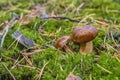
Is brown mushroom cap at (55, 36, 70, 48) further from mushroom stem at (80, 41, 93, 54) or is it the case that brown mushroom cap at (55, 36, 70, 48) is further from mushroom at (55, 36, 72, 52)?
mushroom stem at (80, 41, 93, 54)

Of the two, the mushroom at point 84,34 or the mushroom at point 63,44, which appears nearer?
the mushroom at point 84,34

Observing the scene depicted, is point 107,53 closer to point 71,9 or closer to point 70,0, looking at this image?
point 71,9

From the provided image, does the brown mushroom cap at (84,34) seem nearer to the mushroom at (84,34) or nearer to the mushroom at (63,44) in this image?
the mushroom at (84,34)

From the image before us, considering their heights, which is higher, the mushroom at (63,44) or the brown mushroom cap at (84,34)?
the brown mushroom cap at (84,34)

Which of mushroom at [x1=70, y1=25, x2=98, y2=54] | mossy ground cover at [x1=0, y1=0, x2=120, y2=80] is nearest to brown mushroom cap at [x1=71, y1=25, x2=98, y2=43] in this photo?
mushroom at [x1=70, y1=25, x2=98, y2=54]

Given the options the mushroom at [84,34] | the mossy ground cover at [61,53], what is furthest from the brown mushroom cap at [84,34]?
the mossy ground cover at [61,53]

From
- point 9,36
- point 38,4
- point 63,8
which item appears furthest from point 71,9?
point 9,36
